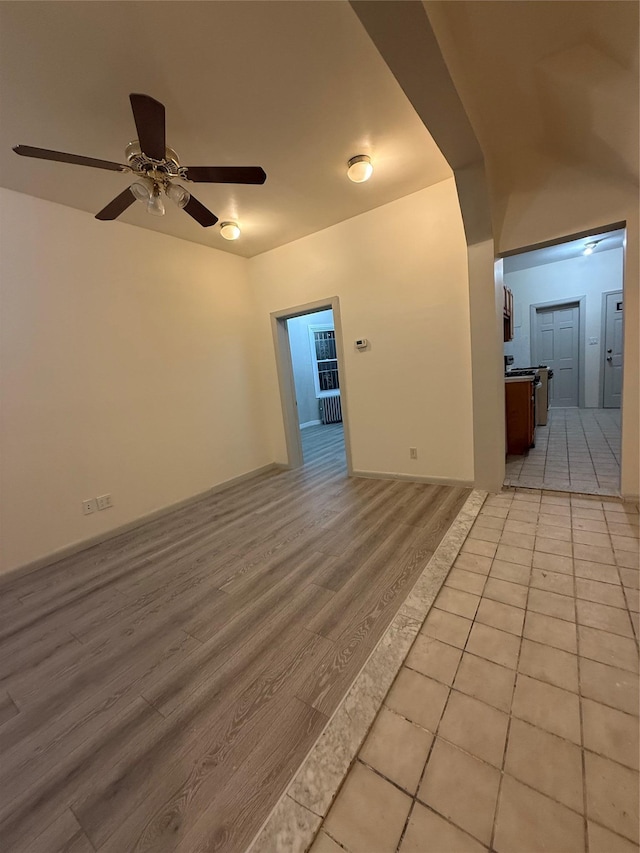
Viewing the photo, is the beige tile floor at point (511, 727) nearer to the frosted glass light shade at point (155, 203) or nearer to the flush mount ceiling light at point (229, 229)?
the frosted glass light shade at point (155, 203)

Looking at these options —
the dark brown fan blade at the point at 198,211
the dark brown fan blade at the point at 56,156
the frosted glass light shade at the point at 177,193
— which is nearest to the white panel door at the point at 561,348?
the dark brown fan blade at the point at 198,211

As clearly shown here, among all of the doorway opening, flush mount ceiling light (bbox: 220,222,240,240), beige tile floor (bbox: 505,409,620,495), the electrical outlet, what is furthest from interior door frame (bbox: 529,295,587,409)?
the electrical outlet

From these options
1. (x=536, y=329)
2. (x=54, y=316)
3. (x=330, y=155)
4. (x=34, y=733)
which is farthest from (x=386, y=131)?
(x=536, y=329)

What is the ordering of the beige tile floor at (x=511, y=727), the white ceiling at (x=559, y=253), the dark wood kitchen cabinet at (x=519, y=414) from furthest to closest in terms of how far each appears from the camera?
1. the white ceiling at (x=559, y=253)
2. the dark wood kitchen cabinet at (x=519, y=414)
3. the beige tile floor at (x=511, y=727)


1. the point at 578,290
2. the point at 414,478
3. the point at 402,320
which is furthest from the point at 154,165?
the point at 578,290

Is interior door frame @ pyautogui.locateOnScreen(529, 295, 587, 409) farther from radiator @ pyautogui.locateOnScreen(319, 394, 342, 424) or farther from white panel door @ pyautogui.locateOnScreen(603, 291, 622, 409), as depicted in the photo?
radiator @ pyautogui.locateOnScreen(319, 394, 342, 424)

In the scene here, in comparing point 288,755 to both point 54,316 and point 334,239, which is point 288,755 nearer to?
point 54,316

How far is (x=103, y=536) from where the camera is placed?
291 centimetres

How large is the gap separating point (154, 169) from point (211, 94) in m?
0.50

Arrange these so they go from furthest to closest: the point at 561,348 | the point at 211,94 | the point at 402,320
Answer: the point at 561,348, the point at 402,320, the point at 211,94

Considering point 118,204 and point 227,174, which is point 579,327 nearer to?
point 227,174

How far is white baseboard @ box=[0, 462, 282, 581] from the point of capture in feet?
8.15

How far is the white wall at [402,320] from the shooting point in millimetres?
2961

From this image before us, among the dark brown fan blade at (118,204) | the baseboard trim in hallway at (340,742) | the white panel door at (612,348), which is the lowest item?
the baseboard trim in hallway at (340,742)
